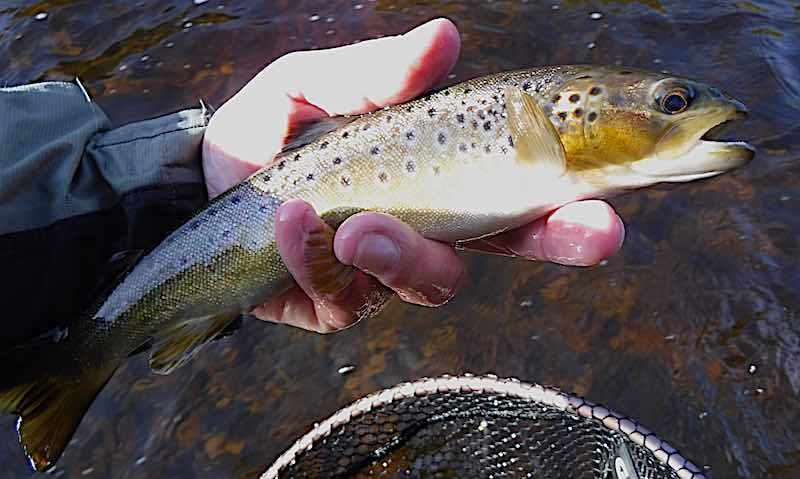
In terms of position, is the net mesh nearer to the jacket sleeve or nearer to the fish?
the fish

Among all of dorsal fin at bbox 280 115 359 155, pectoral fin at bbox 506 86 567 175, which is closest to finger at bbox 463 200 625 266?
pectoral fin at bbox 506 86 567 175

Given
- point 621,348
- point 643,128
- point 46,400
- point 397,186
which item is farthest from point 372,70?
point 621,348

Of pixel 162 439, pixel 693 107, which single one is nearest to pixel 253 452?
pixel 162 439

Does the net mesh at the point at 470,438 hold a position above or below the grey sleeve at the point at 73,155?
below

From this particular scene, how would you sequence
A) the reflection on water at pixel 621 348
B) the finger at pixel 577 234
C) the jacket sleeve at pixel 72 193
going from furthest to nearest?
the reflection on water at pixel 621 348, the jacket sleeve at pixel 72 193, the finger at pixel 577 234

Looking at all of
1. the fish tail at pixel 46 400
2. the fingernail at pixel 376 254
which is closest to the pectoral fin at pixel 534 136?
the fingernail at pixel 376 254

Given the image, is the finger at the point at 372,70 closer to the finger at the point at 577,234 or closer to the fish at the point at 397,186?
the fish at the point at 397,186

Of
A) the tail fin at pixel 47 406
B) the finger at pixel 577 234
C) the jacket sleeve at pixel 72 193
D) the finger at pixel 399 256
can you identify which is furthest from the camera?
the jacket sleeve at pixel 72 193
